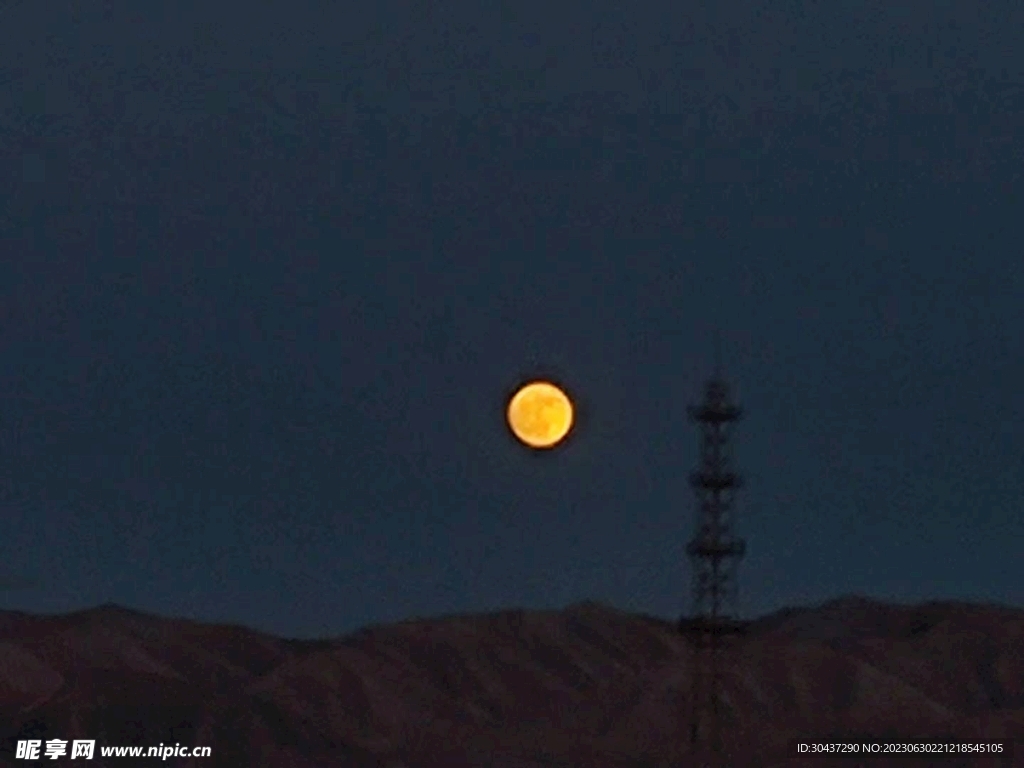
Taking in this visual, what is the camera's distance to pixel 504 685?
161m

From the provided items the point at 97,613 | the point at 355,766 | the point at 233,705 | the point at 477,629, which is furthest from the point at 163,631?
the point at 355,766

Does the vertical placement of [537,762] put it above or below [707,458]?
above

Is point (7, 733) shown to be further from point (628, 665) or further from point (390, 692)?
point (628, 665)

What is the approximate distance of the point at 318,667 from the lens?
158875mm

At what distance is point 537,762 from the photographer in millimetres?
135000

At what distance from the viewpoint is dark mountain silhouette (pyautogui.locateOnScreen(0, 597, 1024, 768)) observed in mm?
138250

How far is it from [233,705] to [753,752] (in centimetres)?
2431

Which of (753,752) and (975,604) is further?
(975,604)

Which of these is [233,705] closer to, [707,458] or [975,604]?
[975,604]

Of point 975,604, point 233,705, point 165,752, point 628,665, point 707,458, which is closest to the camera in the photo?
point 707,458

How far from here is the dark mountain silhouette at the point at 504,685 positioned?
138250 millimetres

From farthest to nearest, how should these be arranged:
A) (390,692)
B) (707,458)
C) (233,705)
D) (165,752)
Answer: (390,692), (233,705), (165,752), (707,458)

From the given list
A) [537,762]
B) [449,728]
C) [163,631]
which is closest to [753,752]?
[537,762]

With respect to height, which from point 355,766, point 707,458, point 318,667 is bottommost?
point 707,458
